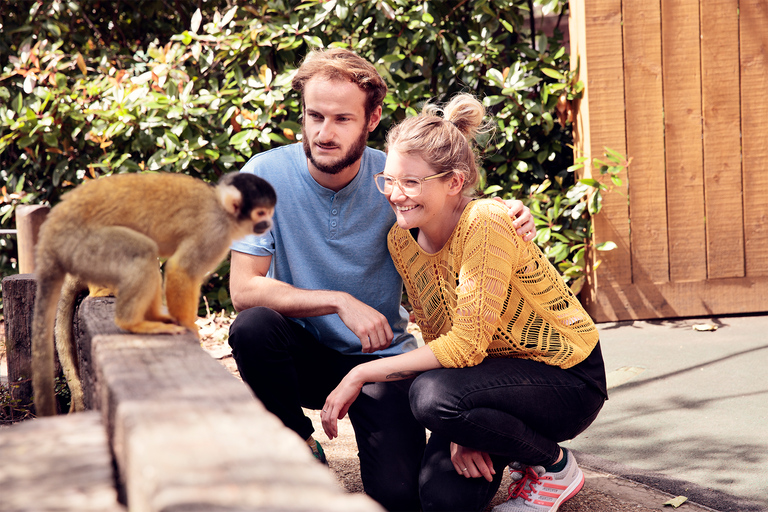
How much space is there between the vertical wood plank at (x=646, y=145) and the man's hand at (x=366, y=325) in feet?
9.12

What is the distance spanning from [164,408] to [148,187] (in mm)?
803

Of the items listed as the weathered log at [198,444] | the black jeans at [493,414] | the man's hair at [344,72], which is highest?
the man's hair at [344,72]

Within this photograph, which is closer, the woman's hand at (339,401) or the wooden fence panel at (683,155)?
the woman's hand at (339,401)

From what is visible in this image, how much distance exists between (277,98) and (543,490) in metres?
3.14

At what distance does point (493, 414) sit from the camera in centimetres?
227

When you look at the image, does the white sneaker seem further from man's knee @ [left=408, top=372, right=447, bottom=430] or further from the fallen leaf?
man's knee @ [left=408, top=372, right=447, bottom=430]

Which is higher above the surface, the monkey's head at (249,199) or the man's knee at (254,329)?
the monkey's head at (249,199)

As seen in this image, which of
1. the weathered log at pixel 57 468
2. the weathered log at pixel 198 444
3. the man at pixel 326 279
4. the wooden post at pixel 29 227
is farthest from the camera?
the wooden post at pixel 29 227

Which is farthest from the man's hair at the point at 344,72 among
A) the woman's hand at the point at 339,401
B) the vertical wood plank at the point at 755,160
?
the vertical wood plank at the point at 755,160

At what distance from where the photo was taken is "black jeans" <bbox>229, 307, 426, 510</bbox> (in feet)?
8.49

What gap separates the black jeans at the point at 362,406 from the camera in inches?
102

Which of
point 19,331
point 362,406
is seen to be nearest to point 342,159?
point 362,406

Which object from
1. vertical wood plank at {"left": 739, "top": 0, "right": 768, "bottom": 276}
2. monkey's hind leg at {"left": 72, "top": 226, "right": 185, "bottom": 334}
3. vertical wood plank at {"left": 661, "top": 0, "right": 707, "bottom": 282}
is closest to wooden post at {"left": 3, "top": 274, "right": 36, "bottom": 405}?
monkey's hind leg at {"left": 72, "top": 226, "right": 185, "bottom": 334}

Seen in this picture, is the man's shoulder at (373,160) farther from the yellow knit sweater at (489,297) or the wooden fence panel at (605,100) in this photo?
the wooden fence panel at (605,100)
